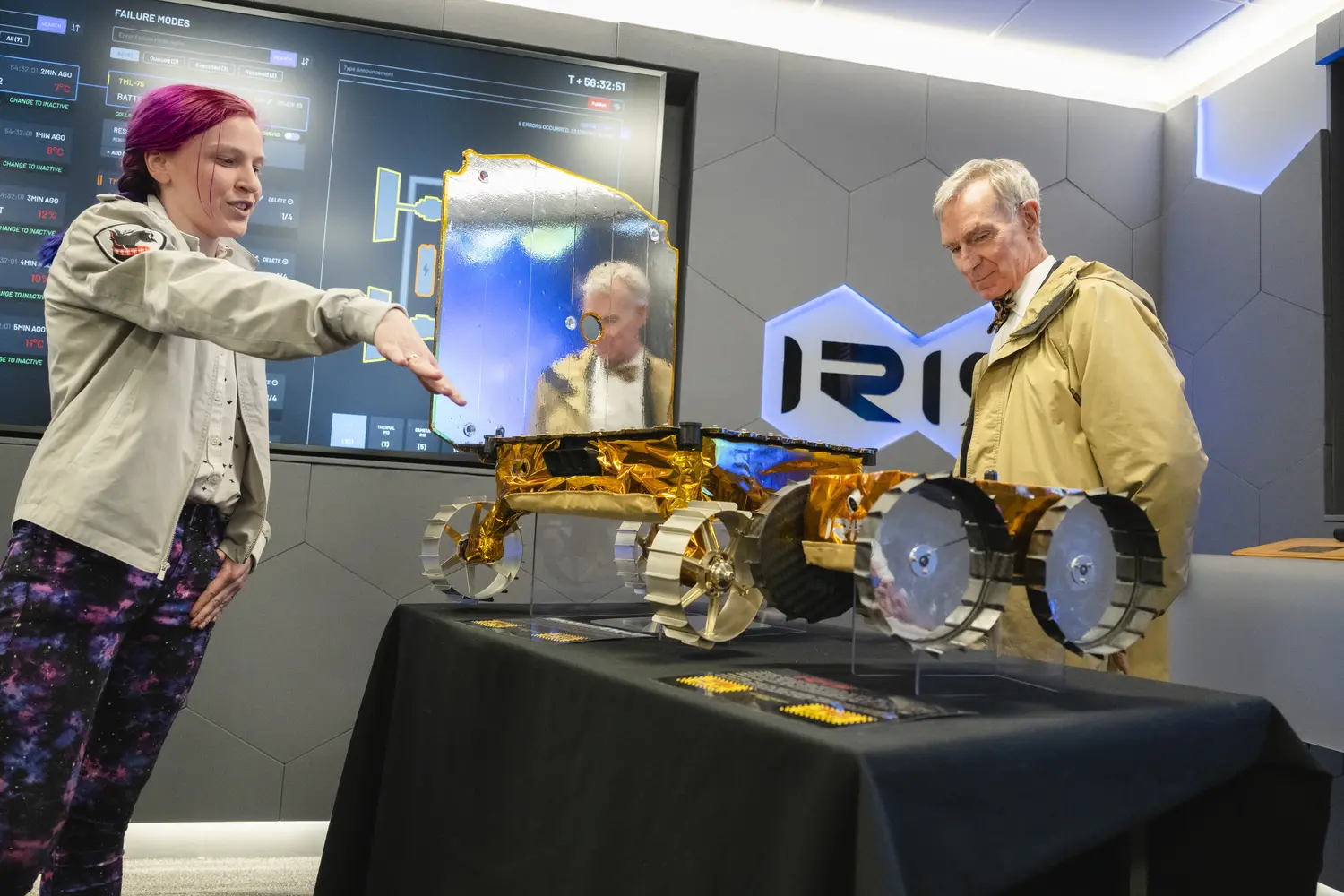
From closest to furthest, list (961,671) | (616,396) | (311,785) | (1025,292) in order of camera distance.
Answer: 1. (961,671)
2. (1025,292)
3. (311,785)
4. (616,396)

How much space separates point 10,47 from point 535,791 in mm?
2622

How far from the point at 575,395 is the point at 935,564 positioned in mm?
2062

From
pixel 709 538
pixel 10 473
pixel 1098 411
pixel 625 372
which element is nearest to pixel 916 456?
pixel 625 372

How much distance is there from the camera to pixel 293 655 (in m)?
2.54

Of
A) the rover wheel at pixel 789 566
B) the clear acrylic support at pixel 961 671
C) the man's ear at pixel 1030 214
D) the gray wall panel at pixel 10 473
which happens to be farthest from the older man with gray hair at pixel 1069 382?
the gray wall panel at pixel 10 473

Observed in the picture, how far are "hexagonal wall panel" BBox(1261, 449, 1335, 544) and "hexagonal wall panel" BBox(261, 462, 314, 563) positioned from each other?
8.68 feet

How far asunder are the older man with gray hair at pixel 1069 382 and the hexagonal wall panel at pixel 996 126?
1.39m

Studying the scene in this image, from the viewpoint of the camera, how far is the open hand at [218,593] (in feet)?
4.42

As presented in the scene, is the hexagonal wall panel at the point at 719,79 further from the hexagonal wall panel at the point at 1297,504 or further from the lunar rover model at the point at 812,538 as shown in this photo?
the hexagonal wall panel at the point at 1297,504

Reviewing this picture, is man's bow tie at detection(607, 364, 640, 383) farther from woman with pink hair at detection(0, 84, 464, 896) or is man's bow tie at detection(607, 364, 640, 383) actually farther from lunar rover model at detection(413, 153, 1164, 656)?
woman with pink hair at detection(0, 84, 464, 896)

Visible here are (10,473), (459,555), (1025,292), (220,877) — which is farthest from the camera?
(10,473)

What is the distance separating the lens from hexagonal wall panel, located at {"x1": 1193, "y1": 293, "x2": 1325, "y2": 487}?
8.70 ft

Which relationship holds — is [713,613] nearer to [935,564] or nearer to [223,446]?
[935,564]

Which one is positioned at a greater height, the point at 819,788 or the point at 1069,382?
the point at 1069,382
